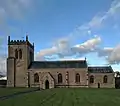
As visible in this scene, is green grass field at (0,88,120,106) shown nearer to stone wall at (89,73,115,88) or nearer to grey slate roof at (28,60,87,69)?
stone wall at (89,73,115,88)

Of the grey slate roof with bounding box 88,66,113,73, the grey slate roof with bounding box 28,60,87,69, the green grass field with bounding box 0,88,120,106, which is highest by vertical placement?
the grey slate roof with bounding box 28,60,87,69

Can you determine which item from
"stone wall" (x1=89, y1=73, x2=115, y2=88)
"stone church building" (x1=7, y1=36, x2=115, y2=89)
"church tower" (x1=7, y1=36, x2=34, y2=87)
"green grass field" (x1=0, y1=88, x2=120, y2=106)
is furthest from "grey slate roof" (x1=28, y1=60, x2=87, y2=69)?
"green grass field" (x1=0, y1=88, x2=120, y2=106)

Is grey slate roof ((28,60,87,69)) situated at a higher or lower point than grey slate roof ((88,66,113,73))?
higher

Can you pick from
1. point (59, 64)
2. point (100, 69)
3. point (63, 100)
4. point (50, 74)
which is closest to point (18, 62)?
point (50, 74)

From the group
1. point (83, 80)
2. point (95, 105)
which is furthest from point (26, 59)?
point (95, 105)

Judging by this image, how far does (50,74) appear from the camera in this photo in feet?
252

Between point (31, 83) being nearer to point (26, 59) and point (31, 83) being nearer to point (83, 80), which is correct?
point (26, 59)

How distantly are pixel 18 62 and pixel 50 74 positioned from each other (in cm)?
1008

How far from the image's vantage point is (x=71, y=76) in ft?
252

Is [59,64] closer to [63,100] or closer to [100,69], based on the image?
[100,69]

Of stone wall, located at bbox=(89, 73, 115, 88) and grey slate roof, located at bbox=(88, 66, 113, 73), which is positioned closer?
stone wall, located at bbox=(89, 73, 115, 88)

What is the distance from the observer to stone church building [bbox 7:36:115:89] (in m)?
76.6

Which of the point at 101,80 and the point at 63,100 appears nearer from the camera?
the point at 63,100

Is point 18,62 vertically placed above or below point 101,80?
above
